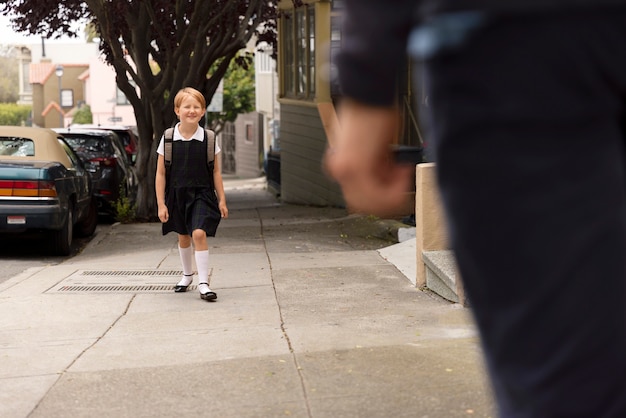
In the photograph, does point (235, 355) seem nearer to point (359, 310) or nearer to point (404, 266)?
point (359, 310)

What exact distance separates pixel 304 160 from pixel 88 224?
30.8 feet

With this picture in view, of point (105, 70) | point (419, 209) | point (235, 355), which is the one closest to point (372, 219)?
point (419, 209)

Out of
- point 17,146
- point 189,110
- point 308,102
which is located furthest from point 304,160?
point 189,110

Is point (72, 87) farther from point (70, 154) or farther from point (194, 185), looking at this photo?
point (194, 185)

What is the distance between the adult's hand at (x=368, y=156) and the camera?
158 cm

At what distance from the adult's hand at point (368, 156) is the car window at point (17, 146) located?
39.3 feet

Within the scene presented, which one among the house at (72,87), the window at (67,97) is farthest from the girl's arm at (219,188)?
the window at (67,97)

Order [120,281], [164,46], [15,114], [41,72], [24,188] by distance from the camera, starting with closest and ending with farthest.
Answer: [120,281]
[24,188]
[164,46]
[41,72]
[15,114]

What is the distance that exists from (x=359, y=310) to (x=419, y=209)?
1267 millimetres

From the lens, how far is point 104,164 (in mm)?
19016

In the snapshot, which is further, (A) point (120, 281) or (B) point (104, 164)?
(B) point (104, 164)

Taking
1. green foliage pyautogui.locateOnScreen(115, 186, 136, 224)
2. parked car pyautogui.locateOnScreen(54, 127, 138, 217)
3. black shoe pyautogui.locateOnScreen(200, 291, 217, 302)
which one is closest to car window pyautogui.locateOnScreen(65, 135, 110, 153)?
parked car pyautogui.locateOnScreen(54, 127, 138, 217)

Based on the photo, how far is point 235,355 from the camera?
6062 mm

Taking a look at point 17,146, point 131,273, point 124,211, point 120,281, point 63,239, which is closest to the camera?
point 120,281
